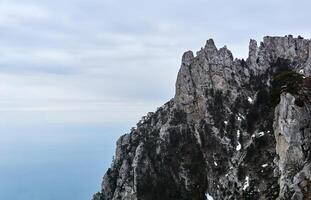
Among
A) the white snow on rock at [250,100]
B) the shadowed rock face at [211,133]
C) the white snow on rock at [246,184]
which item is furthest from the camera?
the white snow on rock at [250,100]

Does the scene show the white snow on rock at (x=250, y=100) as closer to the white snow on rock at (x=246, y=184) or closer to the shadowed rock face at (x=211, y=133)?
the shadowed rock face at (x=211, y=133)

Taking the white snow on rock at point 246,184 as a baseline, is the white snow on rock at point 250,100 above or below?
above

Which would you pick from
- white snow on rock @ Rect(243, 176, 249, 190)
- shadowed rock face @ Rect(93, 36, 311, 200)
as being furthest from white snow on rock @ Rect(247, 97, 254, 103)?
white snow on rock @ Rect(243, 176, 249, 190)

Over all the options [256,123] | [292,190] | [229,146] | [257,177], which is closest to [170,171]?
[229,146]

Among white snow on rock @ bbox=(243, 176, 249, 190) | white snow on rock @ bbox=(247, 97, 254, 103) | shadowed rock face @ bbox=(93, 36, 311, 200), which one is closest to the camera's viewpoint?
white snow on rock @ bbox=(243, 176, 249, 190)

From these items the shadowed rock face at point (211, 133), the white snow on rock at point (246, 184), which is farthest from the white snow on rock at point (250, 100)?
the white snow on rock at point (246, 184)

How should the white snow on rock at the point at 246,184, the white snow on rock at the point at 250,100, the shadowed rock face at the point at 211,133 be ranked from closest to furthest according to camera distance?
the white snow on rock at the point at 246,184
the shadowed rock face at the point at 211,133
the white snow on rock at the point at 250,100

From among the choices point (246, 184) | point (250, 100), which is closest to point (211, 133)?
point (250, 100)

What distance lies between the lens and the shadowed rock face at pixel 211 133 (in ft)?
375

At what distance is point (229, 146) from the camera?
131875 millimetres

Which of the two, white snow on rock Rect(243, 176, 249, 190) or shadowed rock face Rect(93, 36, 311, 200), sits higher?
shadowed rock face Rect(93, 36, 311, 200)

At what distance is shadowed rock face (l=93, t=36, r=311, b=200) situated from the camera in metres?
114

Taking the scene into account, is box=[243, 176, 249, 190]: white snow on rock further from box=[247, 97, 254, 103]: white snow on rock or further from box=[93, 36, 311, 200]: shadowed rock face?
box=[247, 97, 254, 103]: white snow on rock

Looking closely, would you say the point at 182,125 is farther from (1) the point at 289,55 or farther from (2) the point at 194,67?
(1) the point at 289,55
